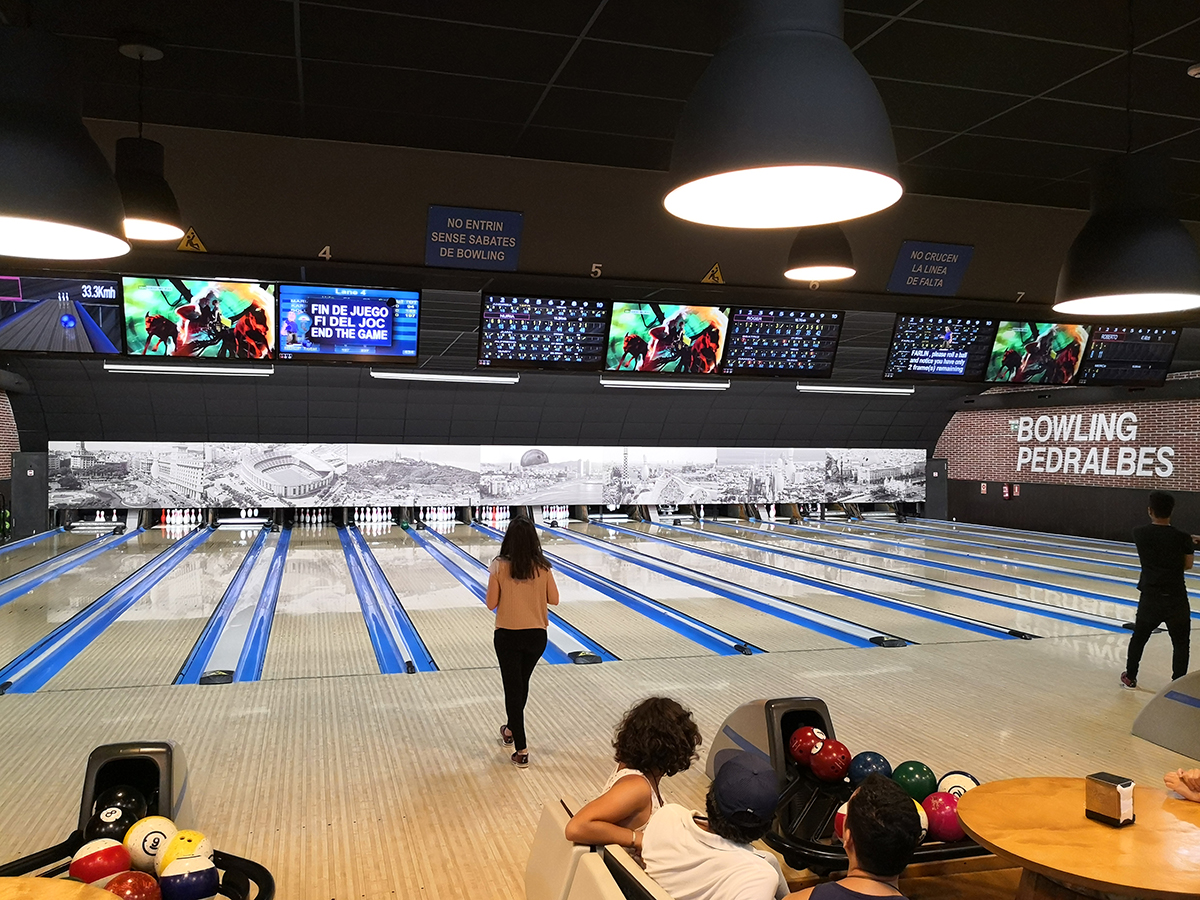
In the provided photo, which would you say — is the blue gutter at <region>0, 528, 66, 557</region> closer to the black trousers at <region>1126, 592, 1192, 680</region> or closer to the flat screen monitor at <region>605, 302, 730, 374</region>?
the flat screen monitor at <region>605, 302, 730, 374</region>

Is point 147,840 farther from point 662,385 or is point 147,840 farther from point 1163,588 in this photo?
point 662,385

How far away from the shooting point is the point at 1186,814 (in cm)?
269

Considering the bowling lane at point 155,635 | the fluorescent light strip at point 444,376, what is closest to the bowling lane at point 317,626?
the bowling lane at point 155,635

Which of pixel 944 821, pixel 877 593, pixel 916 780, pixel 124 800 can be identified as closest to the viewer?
pixel 124 800

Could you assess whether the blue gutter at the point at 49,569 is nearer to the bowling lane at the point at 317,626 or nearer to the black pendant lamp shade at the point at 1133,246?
the bowling lane at the point at 317,626

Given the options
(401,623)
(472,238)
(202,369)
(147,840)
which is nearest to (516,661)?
(147,840)

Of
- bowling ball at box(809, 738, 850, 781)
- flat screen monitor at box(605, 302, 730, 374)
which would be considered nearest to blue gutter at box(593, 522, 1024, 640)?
flat screen monitor at box(605, 302, 730, 374)

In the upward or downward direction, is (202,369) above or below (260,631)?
above

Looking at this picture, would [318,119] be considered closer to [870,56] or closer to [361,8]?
[361,8]

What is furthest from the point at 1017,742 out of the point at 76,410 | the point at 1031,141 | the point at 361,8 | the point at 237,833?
the point at 76,410

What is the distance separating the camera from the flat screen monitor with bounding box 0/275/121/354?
559 cm

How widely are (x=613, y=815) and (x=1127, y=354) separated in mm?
6730

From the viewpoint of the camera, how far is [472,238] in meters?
5.00

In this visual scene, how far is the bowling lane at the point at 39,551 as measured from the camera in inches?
436
